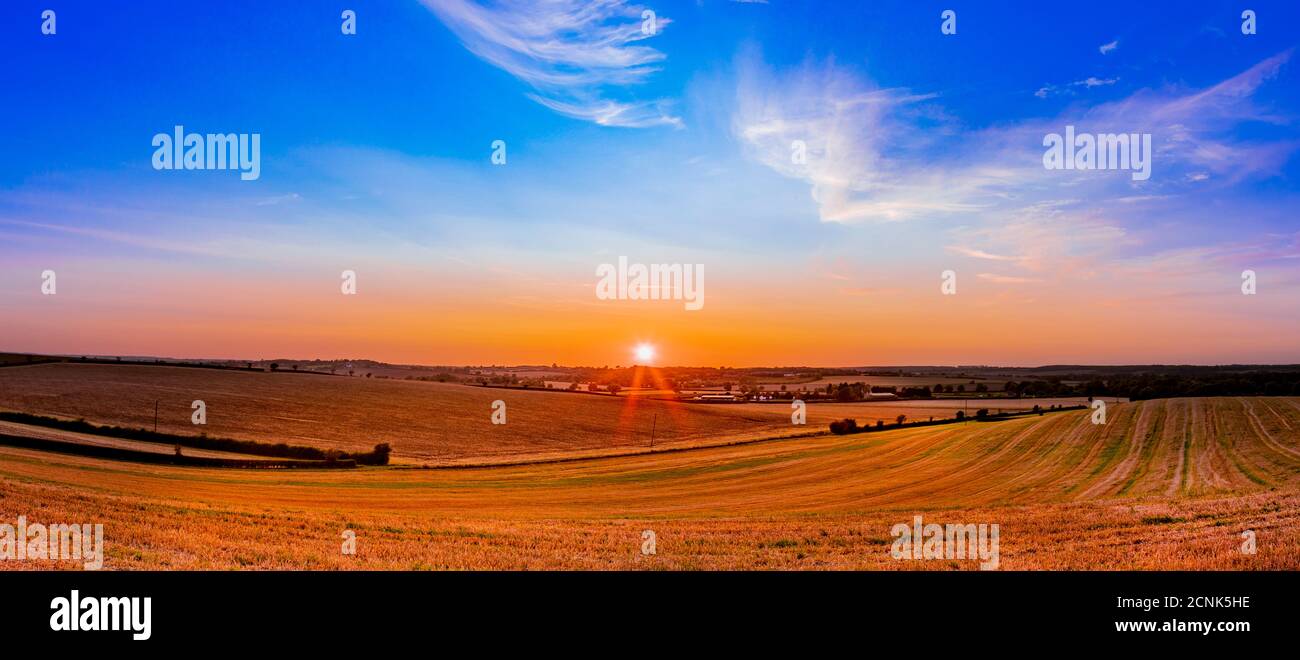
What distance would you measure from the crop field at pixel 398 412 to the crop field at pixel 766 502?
1511 cm

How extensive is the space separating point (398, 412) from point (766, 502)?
63.6 meters

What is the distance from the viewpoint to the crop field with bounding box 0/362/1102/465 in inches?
2808

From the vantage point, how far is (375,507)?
3600 cm

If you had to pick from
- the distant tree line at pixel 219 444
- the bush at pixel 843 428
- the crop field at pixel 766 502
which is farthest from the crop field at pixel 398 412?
the crop field at pixel 766 502

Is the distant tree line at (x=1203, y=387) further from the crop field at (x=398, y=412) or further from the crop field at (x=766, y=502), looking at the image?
the crop field at (x=766, y=502)

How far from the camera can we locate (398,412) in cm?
9119

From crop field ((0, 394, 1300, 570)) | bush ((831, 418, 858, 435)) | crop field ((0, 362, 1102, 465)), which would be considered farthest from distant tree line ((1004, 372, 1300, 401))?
bush ((831, 418, 858, 435))

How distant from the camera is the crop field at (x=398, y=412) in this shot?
234 feet

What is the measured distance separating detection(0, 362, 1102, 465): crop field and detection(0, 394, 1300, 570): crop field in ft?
49.6

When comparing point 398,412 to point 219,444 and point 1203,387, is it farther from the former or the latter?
point 1203,387

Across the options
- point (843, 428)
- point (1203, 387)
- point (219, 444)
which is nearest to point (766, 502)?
point (843, 428)
